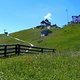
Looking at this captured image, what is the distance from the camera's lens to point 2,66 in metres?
22.5

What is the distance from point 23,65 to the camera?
23.5 meters

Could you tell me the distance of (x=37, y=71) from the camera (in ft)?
68.9

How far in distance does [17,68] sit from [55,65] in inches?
138

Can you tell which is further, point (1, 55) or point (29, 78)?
point (1, 55)

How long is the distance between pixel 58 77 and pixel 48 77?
0.51 metres

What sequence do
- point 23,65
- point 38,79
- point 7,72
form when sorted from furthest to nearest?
1. point 23,65
2. point 7,72
3. point 38,79

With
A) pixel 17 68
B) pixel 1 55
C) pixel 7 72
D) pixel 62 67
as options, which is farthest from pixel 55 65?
pixel 1 55

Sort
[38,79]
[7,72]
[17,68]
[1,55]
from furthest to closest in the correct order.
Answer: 1. [1,55]
2. [17,68]
3. [7,72]
4. [38,79]

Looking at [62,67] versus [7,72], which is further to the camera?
[62,67]

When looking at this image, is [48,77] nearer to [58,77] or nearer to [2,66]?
[58,77]

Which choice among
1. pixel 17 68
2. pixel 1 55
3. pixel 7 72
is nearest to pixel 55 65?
pixel 17 68

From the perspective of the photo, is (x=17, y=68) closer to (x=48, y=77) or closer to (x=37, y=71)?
(x=37, y=71)

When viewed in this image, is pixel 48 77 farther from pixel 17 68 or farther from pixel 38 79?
pixel 17 68

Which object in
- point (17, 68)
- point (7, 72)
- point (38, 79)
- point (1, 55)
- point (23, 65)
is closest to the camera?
point (38, 79)
